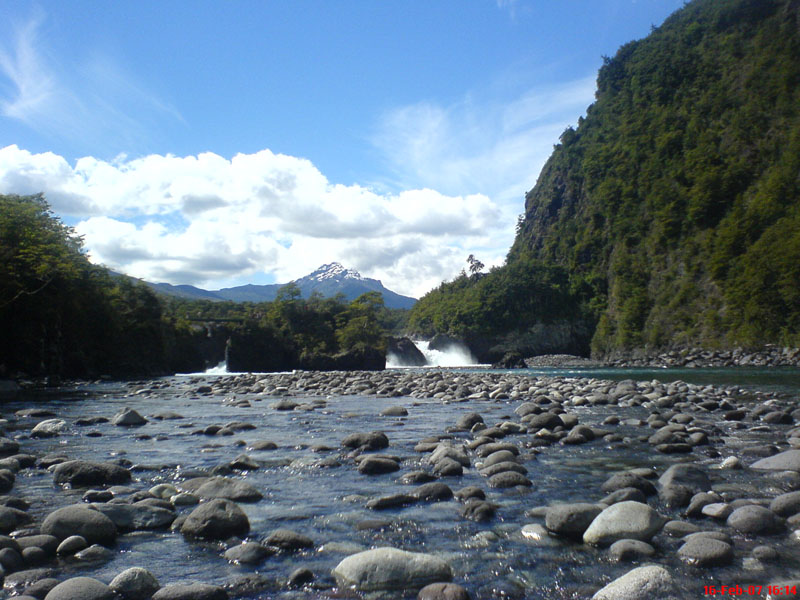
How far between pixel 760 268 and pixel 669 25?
81531 mm

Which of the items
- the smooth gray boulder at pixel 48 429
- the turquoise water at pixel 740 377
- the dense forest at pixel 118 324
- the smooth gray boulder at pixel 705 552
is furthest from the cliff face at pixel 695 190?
the smooth gray boulder at pixel 48 429

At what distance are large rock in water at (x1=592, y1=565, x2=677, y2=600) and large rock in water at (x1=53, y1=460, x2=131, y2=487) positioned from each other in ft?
22.7

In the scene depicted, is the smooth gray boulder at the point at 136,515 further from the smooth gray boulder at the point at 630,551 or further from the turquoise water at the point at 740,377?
the turquoise water at the point at 740,377

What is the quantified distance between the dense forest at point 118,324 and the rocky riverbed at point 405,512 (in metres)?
33.4

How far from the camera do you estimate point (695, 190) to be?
79.9 meters

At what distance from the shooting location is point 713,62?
312 ft

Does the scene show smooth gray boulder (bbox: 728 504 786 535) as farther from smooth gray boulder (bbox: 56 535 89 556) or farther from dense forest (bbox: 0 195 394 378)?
dense forest (bbox: 0 195 394 378)

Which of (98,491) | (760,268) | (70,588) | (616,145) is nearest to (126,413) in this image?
(98,491)

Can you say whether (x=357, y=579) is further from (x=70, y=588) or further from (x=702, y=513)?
(x=702, y=513)

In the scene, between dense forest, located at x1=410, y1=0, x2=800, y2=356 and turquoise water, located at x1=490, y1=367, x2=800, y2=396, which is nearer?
turquoise water, located at x1=490, y1=367, x2=800, y2=396

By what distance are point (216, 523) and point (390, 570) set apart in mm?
2206

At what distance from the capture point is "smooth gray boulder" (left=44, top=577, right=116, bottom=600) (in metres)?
4.10
